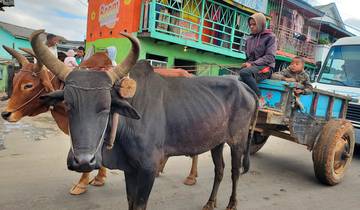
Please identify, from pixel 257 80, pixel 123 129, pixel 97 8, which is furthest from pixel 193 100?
pixel 97 8

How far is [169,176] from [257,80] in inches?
78.4

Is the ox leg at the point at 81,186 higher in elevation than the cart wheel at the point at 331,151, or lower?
lower

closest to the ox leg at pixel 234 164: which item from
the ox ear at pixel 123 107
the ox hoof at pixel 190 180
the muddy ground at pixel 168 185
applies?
the muddy ground at pixel 168 185

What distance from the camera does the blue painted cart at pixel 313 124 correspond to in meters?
4.43

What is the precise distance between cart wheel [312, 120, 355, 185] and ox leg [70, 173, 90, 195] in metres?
3.32

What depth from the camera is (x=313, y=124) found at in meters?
4.73

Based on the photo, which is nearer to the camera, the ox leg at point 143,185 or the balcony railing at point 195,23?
the ox leg at point 143,185

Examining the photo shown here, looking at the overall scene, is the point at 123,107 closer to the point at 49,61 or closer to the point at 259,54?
the point at 49,61

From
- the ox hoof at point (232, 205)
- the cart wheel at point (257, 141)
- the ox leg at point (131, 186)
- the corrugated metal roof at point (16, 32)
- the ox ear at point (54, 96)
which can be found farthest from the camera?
the corrugated metal roof at point (16, 32)

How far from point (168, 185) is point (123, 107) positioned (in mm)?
2373

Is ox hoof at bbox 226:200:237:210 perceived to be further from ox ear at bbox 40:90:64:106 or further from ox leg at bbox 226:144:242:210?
ox ear at bbox 40:90:64:106

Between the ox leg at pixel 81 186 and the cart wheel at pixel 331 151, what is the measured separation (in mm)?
3322

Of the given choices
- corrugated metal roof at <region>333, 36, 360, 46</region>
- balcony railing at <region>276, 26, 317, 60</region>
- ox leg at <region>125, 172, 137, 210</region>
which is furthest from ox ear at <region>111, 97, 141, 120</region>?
balcony railing at <region>276, 26, 317, 60</region>

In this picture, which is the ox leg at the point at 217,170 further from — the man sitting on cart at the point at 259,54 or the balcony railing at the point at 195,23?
the balcony railing at the point at 195,23
